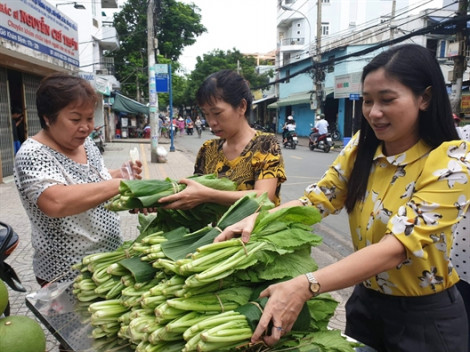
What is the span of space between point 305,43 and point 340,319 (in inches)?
1566

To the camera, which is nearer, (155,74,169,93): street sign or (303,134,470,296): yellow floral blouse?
(303,134,470,296): yellow floral blouse

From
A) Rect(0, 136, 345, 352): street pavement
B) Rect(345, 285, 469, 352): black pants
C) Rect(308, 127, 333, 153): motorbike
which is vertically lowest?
Rect(0, 136, 345, 352): street pavement

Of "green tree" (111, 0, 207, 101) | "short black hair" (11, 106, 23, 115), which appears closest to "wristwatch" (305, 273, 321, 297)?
"short black hair" (11, 106, 23, 115)

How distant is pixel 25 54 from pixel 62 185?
795cm

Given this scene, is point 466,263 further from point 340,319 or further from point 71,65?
point 71,65

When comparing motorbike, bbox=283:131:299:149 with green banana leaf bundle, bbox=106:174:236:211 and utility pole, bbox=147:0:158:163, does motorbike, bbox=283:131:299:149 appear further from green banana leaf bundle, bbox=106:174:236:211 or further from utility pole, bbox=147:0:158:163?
green banana leaf bundle, bbox=106:174:236:211

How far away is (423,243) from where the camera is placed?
3.93 ft

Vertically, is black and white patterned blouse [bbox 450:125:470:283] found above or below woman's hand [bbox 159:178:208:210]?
below

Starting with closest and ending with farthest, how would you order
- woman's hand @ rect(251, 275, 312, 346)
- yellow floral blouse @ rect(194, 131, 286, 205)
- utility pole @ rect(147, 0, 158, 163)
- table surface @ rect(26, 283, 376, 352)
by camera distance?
woman's hand @ rect(251, 275, 312, 346) → table surface @ rect(26, 283, 376, 352) → yellow floral blouse @ rect(194, 131, 286, 205) → utility pole @ rect(147, 0, 158, 163)

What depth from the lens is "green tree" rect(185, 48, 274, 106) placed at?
3853cm

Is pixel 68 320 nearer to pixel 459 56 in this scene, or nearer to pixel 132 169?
pixel 132 169

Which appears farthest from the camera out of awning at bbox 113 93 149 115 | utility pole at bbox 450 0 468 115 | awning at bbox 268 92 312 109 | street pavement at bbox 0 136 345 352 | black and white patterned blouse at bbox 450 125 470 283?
awning at bbox 268 92 312 109

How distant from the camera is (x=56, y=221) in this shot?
181 cm

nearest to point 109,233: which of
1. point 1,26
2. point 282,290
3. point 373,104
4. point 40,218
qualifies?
point 40,218
